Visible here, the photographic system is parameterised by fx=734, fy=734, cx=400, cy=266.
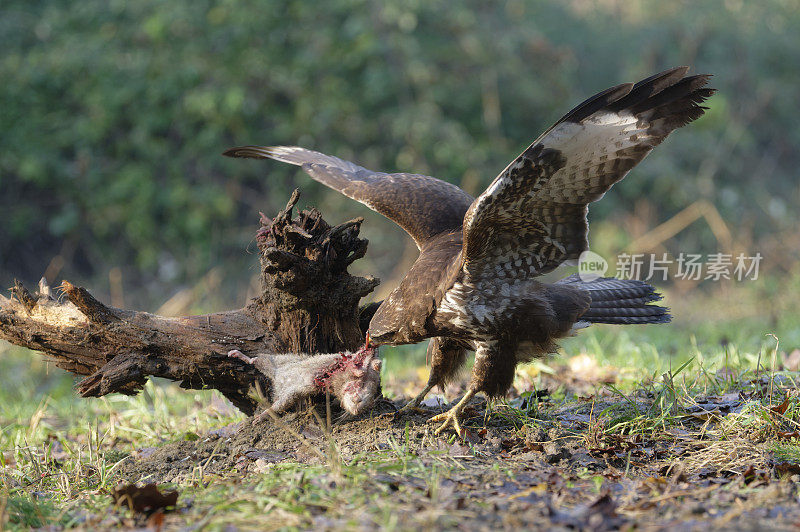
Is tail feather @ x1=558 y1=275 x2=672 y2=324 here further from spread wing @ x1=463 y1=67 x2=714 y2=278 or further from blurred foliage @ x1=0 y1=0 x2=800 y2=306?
blurred foliage @ x1=0 y1=0 x2=800 y2=306

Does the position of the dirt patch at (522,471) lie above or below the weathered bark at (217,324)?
below

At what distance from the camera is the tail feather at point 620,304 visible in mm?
4004

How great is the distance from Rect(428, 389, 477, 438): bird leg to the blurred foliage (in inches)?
212

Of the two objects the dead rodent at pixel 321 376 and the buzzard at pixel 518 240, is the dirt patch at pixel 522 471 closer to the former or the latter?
the dead rodent at pixel 321 376

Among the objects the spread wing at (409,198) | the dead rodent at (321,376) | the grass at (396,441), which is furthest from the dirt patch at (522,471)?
the spread wing at (409,198)

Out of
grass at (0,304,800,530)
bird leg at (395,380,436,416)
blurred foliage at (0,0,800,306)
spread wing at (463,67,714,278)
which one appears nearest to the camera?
grass at (0,304,800,530)

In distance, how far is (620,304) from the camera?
160 inches

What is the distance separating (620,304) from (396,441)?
62.2 inches

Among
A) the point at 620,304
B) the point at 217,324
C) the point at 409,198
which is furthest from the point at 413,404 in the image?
the point at 620,304

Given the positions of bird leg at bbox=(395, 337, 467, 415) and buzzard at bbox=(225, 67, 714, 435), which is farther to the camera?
bird leg at bbox=(395, 337, 467, 415)

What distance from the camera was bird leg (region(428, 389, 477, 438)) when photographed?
339cm

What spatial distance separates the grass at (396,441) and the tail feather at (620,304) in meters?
0.38

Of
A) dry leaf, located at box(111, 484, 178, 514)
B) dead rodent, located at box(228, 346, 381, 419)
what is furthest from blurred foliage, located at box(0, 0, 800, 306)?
dry leaf, located at box(111, 484, 178, 514)

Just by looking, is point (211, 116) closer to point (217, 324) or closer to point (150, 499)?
point (217, 324)
